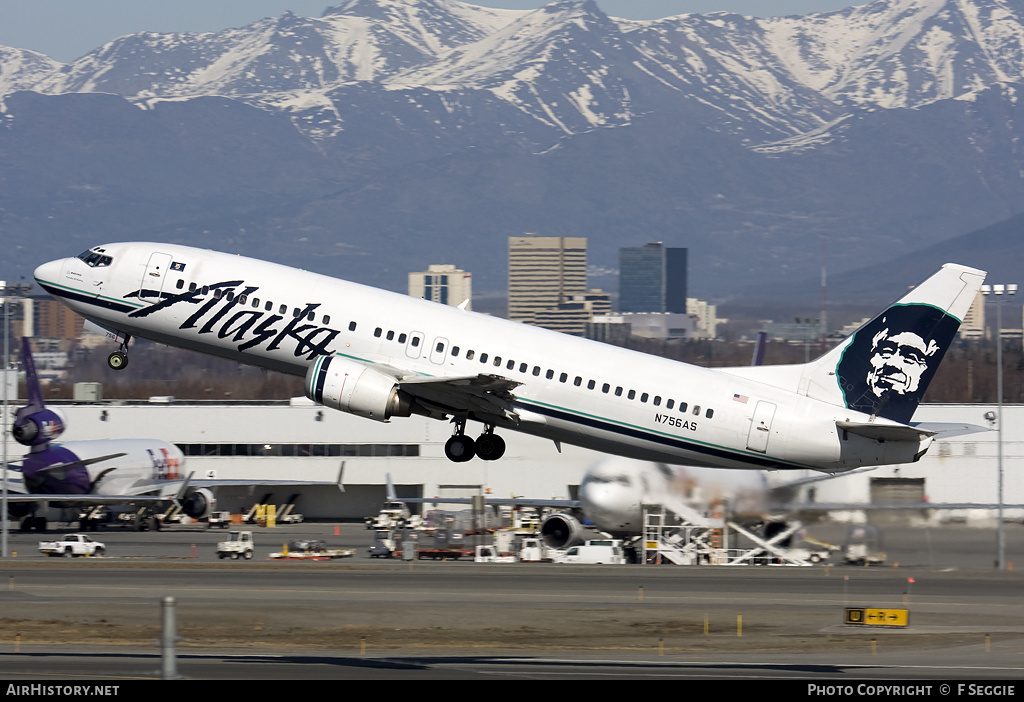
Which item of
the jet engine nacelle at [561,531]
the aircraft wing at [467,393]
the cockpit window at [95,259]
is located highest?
the cockpit window at [95,259]

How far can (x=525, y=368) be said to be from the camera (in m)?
48.7

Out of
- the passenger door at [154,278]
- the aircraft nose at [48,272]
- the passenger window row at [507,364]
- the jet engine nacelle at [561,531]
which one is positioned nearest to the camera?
the passenger window row at [507,364]

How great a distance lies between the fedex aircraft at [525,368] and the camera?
160ft

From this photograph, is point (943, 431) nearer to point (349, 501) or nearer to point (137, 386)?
point (349, 501)

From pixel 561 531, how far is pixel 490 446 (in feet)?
107

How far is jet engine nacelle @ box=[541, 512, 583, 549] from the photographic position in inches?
3194

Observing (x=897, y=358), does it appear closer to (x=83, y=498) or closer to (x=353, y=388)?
(x=353, y=388)

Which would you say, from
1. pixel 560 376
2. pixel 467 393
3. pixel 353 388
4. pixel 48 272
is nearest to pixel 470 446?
pixel 467 393

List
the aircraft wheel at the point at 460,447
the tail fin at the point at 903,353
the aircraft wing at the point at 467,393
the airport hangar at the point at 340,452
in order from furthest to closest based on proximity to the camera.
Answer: the airport hangar at the point at 340,452 < the tail fin at the point at 903,353 < the aircraft wheel at the point at 460,447 < the aircraft wing at the point at 467,393

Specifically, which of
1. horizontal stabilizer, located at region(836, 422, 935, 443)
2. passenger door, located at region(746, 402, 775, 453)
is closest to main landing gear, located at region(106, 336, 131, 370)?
passenger door, located at region(746, 402, 775, 453)

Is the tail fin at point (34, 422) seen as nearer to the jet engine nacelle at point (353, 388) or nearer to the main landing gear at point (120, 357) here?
the main landing gear at point (120, 357)

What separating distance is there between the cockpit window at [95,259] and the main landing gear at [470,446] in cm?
1468

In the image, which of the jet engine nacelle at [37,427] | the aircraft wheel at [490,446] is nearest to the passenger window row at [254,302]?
the aircraft wheel at [490,446]

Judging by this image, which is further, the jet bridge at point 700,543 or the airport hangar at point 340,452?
the airport hangar at point 340,452
